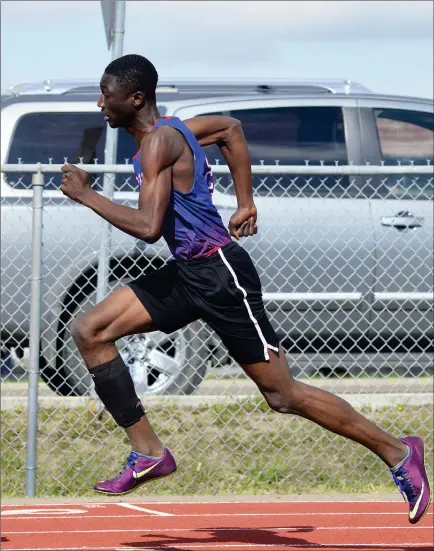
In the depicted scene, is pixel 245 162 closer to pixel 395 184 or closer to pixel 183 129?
pixel 183 129

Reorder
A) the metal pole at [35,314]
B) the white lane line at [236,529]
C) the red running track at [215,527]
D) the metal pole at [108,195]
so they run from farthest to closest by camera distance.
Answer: the metal pole at [108,195] → the metal pole at [35,314] → the white lane line at [236,529] → the red running track at [215,527]

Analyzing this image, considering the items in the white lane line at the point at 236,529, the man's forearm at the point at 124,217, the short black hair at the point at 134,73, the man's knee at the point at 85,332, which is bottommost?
the white lane line at the point at 236,529

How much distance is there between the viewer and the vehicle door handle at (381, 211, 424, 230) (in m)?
9.00

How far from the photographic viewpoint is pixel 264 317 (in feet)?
18.6

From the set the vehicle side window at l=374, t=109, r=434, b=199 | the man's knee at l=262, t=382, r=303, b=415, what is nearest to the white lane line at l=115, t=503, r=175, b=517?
the man's knee at l=262, t=382, r=303, b=415

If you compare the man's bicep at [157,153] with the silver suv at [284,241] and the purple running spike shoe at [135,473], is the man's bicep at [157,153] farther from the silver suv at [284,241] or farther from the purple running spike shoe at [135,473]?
the silver suv at [284,241]

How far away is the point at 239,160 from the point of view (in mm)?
6000

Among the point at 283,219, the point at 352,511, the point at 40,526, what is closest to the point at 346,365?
the point at 283,219

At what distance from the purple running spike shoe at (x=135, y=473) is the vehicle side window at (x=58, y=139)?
377 cm

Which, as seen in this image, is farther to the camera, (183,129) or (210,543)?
(210,543)

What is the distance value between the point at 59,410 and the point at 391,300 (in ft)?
7.81

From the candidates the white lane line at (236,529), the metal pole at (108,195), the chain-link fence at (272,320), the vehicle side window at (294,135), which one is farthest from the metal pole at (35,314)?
the vehicle side window at (294,135)

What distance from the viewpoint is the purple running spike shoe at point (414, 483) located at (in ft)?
18.7

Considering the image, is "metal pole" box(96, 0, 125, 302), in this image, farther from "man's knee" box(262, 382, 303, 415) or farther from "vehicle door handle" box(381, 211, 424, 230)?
"man's knee" box(262, 382, 303, 415)
